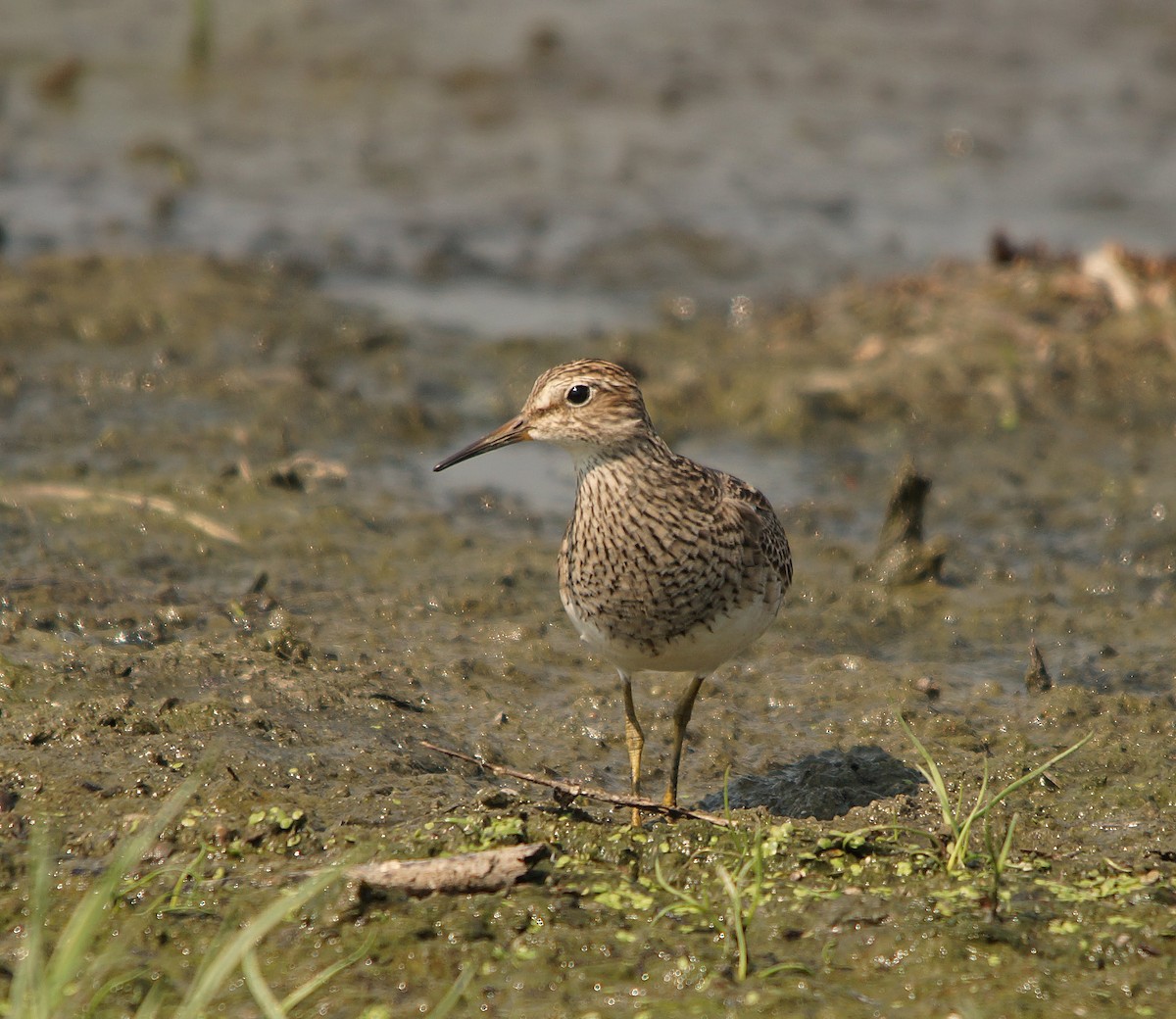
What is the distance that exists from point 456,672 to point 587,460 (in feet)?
4.04

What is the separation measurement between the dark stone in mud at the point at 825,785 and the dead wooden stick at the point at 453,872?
1248mm

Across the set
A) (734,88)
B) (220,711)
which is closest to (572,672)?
(220,711)

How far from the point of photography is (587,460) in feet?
18.2

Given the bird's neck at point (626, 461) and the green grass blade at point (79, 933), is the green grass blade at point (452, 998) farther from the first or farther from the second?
the bird's neck at point (626, 461)

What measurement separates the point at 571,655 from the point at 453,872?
7.41 ft

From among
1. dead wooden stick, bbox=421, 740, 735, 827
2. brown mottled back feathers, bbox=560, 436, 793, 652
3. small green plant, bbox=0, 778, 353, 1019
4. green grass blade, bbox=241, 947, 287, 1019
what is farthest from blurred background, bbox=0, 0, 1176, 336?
green grass blade, bbox=241, 947, 287, 1019

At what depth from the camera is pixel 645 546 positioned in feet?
17.3

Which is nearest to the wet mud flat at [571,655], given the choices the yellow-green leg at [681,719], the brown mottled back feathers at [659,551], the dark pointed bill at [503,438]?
the yellow-green leg at [681,719]

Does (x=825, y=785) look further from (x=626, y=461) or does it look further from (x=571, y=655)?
(x=571, y=655)

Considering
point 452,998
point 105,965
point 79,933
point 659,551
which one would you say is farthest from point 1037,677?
point 79,933

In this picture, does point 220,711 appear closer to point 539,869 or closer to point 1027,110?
point 539,869

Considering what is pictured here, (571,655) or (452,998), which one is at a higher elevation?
(452,998)

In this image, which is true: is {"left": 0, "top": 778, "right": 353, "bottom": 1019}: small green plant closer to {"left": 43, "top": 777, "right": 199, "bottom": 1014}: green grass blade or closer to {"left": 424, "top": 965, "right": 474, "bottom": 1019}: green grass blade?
{"left": 43, "top": 777, "right": 199, "bottom": 1014}: green grass blade

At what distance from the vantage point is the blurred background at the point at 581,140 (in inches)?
444
